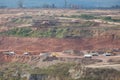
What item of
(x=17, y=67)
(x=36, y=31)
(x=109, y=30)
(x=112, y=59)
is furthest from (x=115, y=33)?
(x=17, y=67)

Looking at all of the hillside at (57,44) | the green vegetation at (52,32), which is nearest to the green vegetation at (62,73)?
the hillside at (57,44)

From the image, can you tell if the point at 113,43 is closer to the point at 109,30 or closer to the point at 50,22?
the point at 109,30

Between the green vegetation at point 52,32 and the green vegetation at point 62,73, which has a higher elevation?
the green vegetation at point 62,73

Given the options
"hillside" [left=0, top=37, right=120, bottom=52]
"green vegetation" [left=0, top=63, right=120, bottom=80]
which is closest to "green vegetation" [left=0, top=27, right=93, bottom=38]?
"hillside" [left=0, top=37, right=120, bottom=52]

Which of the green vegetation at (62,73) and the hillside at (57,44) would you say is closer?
the green vegetation at (62,73)

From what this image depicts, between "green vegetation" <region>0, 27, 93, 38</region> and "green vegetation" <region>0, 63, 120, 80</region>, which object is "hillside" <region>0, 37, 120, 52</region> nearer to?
"green vegetation" <region>0, 27, 93, 38</region>

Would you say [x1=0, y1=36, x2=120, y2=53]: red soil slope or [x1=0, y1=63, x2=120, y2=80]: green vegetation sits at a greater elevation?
[x1=0, y1=63, x2=120, y2=80]: green vegetation

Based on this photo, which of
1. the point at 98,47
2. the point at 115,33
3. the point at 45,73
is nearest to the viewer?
the point at 45,73

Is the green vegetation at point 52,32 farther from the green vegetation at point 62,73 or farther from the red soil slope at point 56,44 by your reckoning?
the green vegetation at point 62,73
